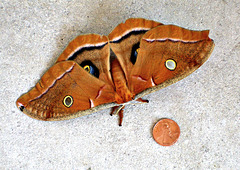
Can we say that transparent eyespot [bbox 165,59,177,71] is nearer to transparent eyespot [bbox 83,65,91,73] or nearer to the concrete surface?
the concrete surface

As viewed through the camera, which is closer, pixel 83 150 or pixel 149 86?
pixel 149 86

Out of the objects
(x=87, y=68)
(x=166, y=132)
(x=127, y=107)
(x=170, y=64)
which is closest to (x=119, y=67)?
(x=87, y=68)

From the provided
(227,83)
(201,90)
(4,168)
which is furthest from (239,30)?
(4,168)

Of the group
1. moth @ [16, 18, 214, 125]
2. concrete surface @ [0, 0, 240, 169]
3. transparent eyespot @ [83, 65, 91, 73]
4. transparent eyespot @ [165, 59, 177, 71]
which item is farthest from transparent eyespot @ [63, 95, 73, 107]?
transparent eyespot @ [165, 59, 177, 71]

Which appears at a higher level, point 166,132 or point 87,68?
point 87,68

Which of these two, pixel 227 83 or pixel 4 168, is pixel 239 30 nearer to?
pixel 227 83

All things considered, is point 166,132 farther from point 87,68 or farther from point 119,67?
point 87,68
